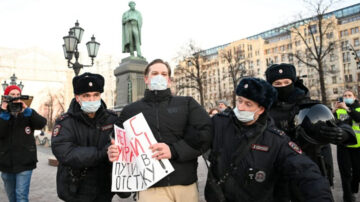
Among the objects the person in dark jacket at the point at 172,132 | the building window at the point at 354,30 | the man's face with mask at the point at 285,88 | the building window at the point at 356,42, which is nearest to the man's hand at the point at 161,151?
the person in dark jacket at the point at 172,132

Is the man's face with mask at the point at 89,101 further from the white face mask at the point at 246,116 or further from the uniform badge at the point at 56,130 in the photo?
the white face mask at the point at 246,116

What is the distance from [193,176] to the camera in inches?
98.9

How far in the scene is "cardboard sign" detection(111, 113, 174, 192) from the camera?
2.34 m

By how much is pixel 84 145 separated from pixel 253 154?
5.23ft

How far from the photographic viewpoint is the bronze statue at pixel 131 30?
43.1ft

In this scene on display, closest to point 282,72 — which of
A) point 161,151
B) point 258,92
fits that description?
point 258,92

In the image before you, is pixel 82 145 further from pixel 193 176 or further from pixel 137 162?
pixel 193 176

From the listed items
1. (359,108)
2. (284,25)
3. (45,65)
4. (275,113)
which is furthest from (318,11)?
(45,65)

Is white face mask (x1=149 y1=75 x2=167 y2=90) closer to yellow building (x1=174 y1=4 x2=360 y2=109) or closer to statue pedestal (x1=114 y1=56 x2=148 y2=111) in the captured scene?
statue pedestal (x1=114 y1=56 x2=148 y2=111)

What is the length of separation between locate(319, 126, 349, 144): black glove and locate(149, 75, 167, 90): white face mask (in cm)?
140

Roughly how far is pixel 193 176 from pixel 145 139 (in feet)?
1.79

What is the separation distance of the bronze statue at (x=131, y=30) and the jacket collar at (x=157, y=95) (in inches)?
437

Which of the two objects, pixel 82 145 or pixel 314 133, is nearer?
pixel 314 133

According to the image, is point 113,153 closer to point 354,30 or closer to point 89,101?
point 89,101
